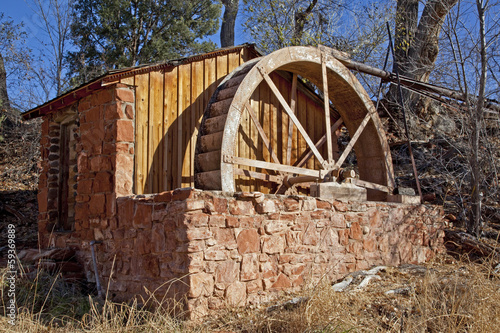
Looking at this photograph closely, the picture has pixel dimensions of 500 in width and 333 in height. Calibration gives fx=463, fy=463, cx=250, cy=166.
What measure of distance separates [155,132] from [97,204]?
1.23 m

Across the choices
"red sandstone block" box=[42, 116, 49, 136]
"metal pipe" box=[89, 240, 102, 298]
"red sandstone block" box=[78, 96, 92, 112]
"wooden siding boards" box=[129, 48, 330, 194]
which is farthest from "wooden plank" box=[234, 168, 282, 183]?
"red sandstone block" box=[42, 116, 49, 136]

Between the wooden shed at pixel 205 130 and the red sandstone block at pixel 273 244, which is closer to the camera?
the red sandstone block at pixel 273 244

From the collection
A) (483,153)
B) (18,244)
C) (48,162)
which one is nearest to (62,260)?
(48,162)

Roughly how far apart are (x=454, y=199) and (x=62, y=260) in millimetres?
7368

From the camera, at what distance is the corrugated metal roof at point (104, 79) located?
584 centimetres

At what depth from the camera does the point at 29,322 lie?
4.08m

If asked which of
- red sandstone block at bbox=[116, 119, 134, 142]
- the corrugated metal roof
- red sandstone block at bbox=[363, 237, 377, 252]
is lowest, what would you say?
red sandstone block at bbox=[363, 237, 377, 252]

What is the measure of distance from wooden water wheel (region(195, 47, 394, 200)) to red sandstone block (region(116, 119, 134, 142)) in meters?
0.90

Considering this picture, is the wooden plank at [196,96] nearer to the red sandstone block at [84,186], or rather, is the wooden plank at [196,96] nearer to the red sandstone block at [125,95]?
the red sandstone block at [125,95]

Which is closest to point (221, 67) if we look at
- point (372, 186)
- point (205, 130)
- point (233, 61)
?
point (233, 61)

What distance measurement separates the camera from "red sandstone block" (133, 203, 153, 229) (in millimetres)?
4855

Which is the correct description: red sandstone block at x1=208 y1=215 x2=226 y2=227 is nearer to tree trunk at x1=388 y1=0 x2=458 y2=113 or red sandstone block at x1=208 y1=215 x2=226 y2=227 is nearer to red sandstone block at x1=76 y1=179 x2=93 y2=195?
red sandstone block at x1=76 y1=179 x2=93 y2=195

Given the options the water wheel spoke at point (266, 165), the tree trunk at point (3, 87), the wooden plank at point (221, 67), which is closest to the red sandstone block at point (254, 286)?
the water wheel spoke at point (266, 165)

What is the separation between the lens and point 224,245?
461 cm
